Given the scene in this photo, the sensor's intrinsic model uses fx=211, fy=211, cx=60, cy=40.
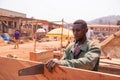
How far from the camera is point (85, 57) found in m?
2.24

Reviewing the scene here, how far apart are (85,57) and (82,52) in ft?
0.74

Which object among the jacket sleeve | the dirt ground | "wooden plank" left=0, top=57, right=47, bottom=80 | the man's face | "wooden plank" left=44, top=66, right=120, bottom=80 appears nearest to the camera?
"wooden plank" left=44, top=66, right=120, bottom=80

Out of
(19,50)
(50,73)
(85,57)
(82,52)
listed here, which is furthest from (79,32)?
(19,50)

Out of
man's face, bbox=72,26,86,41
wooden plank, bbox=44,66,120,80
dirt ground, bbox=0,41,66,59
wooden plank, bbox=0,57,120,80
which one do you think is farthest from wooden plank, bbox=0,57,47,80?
dirt ground, bbox=0,41,66,59

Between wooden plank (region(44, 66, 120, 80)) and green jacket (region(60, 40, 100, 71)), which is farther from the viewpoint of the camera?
green jacket (region(60, 40, 100, 71))

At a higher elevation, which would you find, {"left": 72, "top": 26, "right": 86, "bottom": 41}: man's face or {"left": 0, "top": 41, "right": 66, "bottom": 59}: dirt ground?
{"left": 72, "top": 26, "right": 86, "bottom": 41}: man's face

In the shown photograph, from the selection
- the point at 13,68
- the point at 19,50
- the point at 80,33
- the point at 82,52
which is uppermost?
the point at 80,33

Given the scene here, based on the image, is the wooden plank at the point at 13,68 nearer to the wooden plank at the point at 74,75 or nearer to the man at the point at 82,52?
the wooden plank at the point at 74,75

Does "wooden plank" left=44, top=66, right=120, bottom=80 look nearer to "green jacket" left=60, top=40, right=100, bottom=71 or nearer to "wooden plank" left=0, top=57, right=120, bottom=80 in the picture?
"wooden plank" left=0, top=57, right=120, bottom=80

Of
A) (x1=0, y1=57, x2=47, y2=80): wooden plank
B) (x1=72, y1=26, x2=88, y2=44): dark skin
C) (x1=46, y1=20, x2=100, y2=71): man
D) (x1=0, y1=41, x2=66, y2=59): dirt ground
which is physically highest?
(x1=72, y1=26, x2=88, y2=44): dark skin

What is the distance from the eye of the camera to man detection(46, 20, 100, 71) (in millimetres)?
2119

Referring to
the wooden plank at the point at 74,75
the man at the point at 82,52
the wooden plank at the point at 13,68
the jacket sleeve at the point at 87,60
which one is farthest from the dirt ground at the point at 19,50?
the wooden plank at the point at 74,75

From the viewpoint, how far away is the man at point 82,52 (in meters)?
2.12

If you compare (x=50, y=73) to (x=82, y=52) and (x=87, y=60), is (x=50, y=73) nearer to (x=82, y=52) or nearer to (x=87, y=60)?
(x=87, y=60)
